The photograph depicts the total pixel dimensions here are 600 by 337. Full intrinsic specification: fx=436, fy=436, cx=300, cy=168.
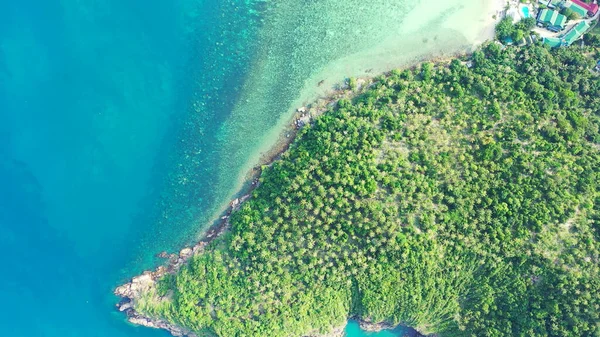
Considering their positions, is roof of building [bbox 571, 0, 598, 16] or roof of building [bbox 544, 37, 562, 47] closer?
roof of building [bbox 544, 37, 562, 47]

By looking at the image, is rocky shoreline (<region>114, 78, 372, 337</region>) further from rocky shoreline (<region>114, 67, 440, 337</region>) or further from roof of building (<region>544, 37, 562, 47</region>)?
roof of building (<region>544, 37, 562, 47</region>)

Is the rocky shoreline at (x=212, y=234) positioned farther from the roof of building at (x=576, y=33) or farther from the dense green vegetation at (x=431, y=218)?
Answer: the roof of building at (x=576, y=33)

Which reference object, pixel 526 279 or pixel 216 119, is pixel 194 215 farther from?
pixel 526 279

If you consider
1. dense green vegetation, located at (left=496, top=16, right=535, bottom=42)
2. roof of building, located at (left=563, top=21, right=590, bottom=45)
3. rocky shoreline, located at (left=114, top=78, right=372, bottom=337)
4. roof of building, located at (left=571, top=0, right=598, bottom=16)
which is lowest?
rocky shoreline, located at (left=114, top=78, right=372, bottom=337)

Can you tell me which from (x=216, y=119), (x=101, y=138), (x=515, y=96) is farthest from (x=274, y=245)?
(x=515, y=96)

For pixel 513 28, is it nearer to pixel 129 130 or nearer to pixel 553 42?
pixel 553 42

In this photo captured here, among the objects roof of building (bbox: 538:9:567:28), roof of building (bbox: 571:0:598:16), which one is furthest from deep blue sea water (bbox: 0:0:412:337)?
roof of building (bbox: 571:0:598:16)
